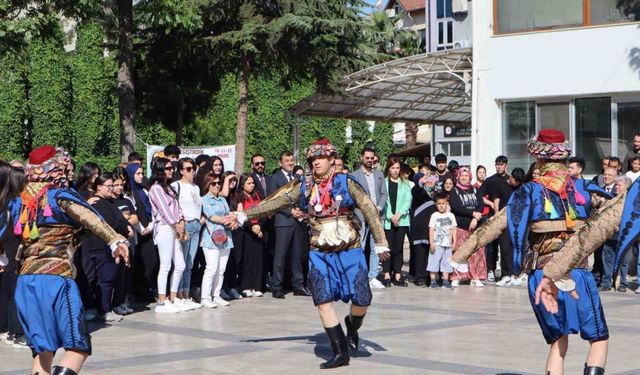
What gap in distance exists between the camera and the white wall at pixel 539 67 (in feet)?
71.7

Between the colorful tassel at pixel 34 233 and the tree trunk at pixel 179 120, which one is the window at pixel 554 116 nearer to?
the tree trunk at pixel 179 120

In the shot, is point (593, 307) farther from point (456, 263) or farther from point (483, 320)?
point (483, 320)

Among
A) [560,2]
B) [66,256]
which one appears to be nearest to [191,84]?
[560,2]

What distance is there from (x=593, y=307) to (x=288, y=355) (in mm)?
3863

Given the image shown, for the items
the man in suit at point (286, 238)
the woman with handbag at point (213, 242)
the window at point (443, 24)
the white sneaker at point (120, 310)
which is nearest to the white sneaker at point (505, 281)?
the man in suit at point (286, 238)

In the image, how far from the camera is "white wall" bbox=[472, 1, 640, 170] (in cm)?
2186

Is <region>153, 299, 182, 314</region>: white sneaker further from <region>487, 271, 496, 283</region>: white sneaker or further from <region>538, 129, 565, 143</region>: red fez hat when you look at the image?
<region>538, 129, 565, 143</region>: red fez hat

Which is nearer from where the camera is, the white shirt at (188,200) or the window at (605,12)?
the white shirt at (188,200)

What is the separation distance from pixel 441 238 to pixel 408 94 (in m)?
11.2

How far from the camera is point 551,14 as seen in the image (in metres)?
22.8

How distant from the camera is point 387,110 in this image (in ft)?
95.5

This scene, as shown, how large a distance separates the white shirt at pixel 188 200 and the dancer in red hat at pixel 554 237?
6.94 meters

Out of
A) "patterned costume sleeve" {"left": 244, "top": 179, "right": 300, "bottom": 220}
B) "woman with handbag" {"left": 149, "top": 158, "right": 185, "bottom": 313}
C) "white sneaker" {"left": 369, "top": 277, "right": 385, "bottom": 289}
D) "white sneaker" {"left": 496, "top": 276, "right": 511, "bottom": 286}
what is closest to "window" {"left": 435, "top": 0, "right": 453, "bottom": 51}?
"white sneaker" {"left": 496, "top": 276, "right": 511, "bottom": 286}

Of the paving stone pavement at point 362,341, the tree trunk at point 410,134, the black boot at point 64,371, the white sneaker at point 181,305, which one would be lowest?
the paving stone pavement at point 362,341
